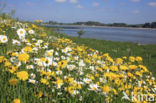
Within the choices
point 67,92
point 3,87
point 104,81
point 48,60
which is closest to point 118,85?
point 104,81

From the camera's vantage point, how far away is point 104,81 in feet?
6.63

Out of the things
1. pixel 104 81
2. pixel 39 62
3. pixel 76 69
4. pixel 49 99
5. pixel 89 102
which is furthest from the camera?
pixel 76 69

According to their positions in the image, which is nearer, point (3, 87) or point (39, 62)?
point (3, 87)

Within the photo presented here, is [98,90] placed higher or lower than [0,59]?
lower

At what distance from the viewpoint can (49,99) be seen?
56.6 inches

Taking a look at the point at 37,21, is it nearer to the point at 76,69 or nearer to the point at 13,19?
the point at 13,19

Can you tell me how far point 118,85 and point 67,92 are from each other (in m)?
0.83

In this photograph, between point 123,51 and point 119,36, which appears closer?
point 123,51

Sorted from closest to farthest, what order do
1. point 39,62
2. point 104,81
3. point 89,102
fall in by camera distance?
point 89,102 < point 39,62 < point 104,81

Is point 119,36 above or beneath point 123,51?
beneath

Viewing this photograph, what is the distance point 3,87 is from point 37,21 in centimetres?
343

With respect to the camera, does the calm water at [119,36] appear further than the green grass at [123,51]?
Yes

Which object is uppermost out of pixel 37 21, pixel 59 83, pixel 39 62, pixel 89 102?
pixel 37 21

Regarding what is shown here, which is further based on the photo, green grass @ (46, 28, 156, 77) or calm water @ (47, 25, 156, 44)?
calm water @ (47, 25, 156, 44)
